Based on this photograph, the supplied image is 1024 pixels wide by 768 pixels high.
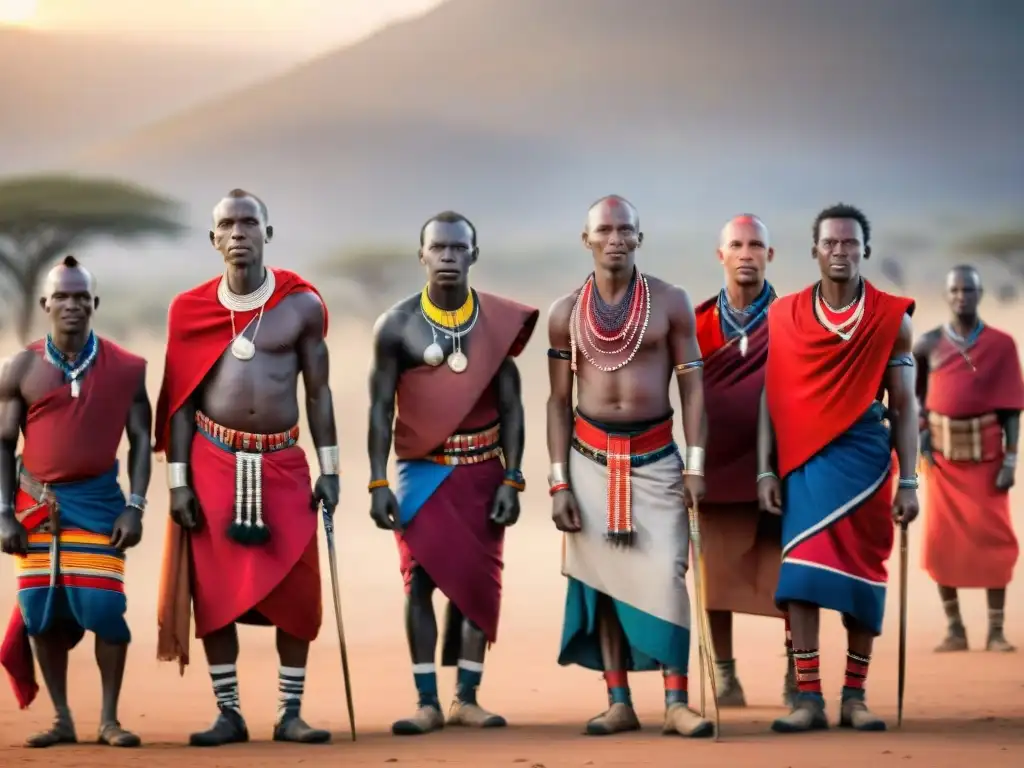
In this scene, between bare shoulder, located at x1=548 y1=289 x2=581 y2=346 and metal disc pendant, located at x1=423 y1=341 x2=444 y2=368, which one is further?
metal disc pendant, located at x1=423 y1=341 x2=444 y2=368

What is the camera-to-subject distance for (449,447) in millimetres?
8680

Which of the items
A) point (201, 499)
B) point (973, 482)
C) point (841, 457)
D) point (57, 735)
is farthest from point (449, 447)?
point (973, 482)

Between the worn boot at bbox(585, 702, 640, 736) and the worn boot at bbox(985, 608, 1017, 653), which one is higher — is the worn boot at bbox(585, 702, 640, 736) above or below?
below

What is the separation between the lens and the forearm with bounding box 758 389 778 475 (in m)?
8.52

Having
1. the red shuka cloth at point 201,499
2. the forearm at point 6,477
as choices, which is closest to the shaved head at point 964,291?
the red shuka cloth at point 201,499

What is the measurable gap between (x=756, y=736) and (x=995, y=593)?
516 cm

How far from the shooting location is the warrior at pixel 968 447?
12.5 metres

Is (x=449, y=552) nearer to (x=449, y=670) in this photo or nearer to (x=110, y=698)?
(x=110, y=698)

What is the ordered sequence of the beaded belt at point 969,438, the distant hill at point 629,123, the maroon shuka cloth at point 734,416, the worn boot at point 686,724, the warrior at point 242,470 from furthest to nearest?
the distant hill at point 629,123, the beaded belt at point 969,438, the maroon shuka cloth at point 734,416, the warrior at point 242,470, the worn boot at point 686,724

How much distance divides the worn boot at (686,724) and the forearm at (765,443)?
121 cm

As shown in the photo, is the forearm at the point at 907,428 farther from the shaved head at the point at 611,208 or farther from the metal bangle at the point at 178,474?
the metal bangle at the point at 178,474

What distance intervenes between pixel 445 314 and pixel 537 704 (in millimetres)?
2804

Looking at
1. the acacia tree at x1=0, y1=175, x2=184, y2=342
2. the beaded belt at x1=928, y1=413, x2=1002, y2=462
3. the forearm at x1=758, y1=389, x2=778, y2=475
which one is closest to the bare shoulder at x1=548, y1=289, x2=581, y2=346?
the forearm at x1=758, y1=389, x2=778, y2=475

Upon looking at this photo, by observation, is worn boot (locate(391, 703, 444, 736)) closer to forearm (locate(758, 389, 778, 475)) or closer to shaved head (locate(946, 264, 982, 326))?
forearm (locate(758, 389, 778, 475))
